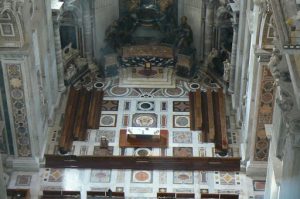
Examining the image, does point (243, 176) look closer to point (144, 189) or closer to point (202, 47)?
point (144, 189)

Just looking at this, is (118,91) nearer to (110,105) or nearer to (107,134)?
(110,105)

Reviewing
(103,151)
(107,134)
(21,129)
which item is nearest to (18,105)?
(21,129)

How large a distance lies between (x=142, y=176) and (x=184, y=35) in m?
7.65

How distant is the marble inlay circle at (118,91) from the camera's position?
87.5 feet

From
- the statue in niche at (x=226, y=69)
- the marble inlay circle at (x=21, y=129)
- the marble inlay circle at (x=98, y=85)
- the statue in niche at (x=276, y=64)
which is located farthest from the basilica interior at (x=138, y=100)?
the statue in niche at (x=276, y=64)

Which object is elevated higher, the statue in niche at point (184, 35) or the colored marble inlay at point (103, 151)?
the statue in niche at point (184, 35)

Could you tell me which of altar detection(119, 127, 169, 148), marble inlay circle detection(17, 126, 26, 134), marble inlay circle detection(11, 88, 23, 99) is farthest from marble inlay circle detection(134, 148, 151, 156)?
marble inlay circle detection(11, 88, 23, 99)

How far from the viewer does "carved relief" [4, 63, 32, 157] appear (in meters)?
20.5

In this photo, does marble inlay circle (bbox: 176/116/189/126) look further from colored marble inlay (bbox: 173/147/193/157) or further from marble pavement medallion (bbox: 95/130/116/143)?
marble pavement medallion (bbox: 95/130/116/143)

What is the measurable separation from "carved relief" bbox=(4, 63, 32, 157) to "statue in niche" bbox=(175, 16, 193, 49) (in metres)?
8.65

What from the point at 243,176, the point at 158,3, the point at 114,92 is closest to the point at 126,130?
the point at 114,92

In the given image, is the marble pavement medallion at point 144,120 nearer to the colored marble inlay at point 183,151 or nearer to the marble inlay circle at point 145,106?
the marble inlay circle at point 145,106

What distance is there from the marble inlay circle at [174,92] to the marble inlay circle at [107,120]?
9.16ft

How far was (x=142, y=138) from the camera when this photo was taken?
23797 mm
